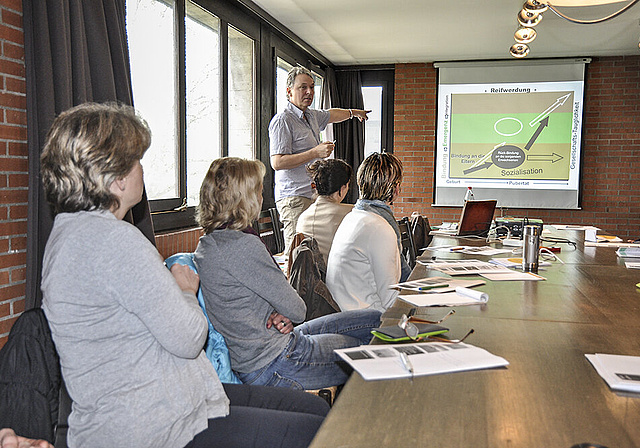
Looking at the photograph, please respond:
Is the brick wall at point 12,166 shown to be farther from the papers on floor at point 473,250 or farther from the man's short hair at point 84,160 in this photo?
the papers on floor at point 473,250

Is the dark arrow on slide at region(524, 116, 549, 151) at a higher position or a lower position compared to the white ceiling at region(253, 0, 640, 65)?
lower

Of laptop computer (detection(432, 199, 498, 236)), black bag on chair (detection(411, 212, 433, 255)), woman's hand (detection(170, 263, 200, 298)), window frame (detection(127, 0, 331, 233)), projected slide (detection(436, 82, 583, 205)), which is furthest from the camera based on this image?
projected slide (detection(436, 82, 583, 205))

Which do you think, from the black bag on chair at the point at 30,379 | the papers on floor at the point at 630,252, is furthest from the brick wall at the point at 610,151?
the black bag on chair at the point at 30,379

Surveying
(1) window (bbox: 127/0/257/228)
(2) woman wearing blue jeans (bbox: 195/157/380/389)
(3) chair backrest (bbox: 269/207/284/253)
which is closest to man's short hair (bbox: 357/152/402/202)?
(2) woman wearing blue jeans (bbox: 195/157/380/389)

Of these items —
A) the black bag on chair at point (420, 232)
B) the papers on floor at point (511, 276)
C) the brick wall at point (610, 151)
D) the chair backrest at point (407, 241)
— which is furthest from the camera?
the brick wall at point (610, 151)

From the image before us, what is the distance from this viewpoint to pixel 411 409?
3.30ft

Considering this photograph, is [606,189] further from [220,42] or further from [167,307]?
[167,307]

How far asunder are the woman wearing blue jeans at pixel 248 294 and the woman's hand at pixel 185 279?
1.00 ft

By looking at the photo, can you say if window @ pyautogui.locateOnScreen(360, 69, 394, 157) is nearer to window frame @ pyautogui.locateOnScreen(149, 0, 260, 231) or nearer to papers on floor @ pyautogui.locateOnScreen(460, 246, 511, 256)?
window frame @ pyautogui.locateOnScreen(149, 0, 260, 231)

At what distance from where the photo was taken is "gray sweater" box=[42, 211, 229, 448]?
1.13 meters

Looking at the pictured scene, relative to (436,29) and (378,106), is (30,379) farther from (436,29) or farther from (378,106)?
(378,106)

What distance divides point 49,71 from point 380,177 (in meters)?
1.50

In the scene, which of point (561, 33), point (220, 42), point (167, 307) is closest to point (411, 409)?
point (167, 307)

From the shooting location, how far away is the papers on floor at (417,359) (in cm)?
118
